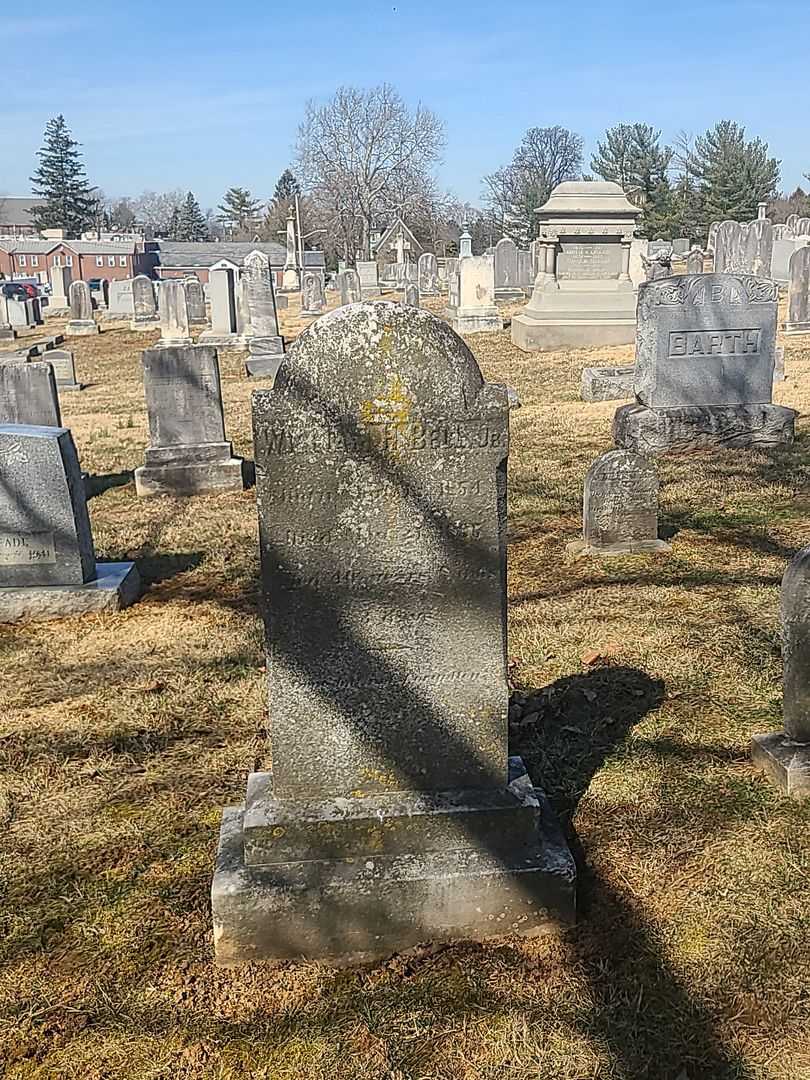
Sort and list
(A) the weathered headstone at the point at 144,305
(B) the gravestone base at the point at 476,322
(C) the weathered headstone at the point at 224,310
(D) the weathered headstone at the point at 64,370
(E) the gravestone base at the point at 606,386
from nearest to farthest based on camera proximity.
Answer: (E) the gravestone base at the point at 606,386, (D) the weathered headstone at the point at 64,370, (C) the weathered headstone at the point at 224,310, (B) the gravestone base at the point at 476,322, (A) the weathered headstone at the point at 144,305

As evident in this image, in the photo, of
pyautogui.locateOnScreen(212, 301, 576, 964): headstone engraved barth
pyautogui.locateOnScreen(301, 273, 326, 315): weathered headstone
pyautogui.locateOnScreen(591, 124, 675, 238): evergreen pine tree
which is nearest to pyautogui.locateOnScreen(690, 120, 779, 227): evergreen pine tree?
pyautogui.locateOnScreen(591, 124, 675, 238): evergreen pine tree

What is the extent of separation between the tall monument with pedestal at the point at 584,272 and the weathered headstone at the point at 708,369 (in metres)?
8.43

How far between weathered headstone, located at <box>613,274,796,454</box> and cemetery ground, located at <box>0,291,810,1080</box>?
3164 mm

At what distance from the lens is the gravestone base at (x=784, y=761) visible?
11.4 ft

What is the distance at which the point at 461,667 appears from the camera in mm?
2893

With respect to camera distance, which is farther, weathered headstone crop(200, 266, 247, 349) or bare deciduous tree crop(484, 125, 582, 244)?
bare deciduous tree crop(484, 125, 582, 244)

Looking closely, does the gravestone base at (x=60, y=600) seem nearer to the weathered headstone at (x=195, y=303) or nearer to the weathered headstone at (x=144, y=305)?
the weathered headstone at (x=144, y=305)

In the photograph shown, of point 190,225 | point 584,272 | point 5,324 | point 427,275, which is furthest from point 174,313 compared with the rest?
point 190,225

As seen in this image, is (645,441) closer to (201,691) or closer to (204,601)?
(204,601)

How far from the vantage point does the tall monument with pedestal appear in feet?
58.3

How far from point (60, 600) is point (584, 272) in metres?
14.9

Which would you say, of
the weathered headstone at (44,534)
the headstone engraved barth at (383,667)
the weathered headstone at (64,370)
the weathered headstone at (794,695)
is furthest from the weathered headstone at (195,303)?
the headstone engraved barth at (383,667)

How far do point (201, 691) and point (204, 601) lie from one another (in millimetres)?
1494

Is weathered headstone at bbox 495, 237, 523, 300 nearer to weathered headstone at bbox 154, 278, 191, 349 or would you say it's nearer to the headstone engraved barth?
weathered headstone at bbox 154, 278, 191, 349
